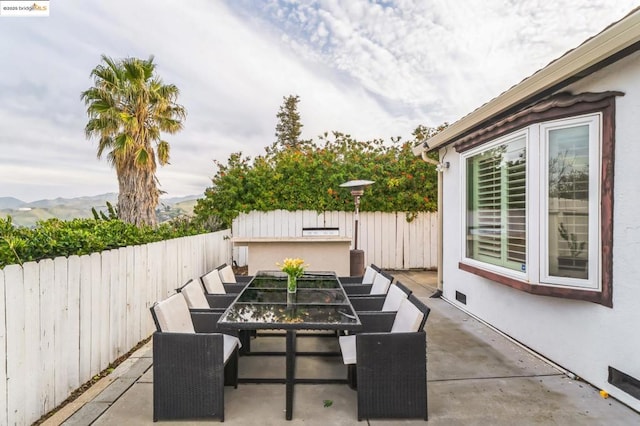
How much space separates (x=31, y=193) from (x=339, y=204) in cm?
776

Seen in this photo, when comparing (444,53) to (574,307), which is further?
(444,53)

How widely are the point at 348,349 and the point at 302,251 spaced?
4.48 meters

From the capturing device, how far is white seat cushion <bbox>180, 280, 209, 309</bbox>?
3238mm

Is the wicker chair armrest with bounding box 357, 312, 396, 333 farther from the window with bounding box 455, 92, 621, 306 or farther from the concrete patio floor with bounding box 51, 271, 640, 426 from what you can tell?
the window with bounding box 455, 92, 621, 306

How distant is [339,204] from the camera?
940cm

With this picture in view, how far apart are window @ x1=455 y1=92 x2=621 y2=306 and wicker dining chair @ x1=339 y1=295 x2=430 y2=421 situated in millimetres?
1812

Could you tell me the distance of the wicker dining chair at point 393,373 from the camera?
2.50 m

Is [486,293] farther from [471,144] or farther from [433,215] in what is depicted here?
[433,215]

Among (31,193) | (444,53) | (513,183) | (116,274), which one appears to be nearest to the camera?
(116,274)

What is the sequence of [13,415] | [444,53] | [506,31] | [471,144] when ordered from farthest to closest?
[444,53] → [506,31] → [471,144] → [13,415]

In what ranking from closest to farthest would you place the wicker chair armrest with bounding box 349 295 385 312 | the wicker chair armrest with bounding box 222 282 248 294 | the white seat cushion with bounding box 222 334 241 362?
the white seat cushion with bounding box 222 334 241 362 < the wicker chair armrest with bounding box 349 295 385 312 < the wicker chair armrest with bounding box 222 282 248 294

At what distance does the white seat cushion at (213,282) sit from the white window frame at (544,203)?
354 centimetres

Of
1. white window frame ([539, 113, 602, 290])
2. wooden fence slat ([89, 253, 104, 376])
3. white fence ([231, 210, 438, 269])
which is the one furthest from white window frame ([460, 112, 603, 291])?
white fence ([231, 210, 438, 269])

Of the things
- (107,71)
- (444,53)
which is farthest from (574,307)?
(107,71)
